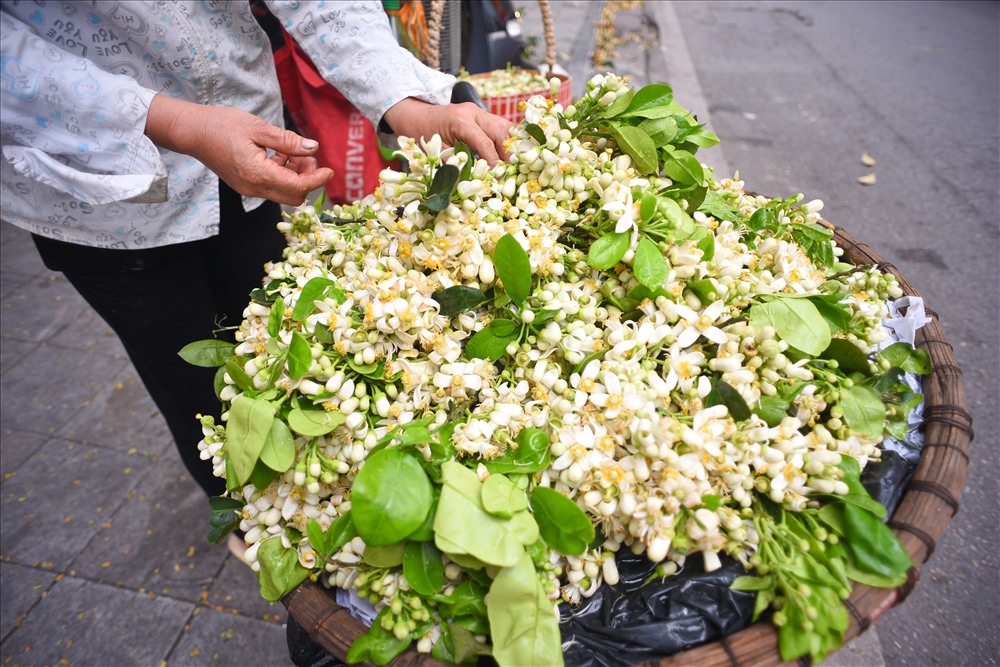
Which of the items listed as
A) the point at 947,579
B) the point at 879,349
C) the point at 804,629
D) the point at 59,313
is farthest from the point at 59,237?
the point at 947,579

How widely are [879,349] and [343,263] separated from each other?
108 cm

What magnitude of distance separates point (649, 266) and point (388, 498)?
56cm

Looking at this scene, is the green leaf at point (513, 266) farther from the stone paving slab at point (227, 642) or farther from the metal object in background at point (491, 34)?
the metal object in background at point (491, 34)

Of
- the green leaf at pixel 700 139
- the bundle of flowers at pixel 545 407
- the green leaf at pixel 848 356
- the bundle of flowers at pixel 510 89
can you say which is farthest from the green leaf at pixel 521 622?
the bundle of flowers at pixel 510 89

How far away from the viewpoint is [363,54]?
1427mm

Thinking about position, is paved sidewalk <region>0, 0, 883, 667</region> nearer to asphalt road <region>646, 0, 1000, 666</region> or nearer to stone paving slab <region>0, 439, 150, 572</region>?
stone paving slab <region>0, 439, 150, 572</region>

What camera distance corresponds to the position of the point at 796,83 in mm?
5117

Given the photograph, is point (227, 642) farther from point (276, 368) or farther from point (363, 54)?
point (363, 54)

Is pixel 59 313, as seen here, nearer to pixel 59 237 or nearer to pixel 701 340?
pixel 59 237

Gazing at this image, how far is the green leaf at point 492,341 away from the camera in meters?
1.01

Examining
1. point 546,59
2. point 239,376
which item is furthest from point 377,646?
point 546,59

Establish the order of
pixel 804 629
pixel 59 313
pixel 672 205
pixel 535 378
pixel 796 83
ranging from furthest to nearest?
pixel 796 83 < pixel 59 313 < pixel 672 205 < pixel 535 378 < pixel 804 629

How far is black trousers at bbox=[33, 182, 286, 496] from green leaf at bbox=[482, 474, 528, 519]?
2.90ft

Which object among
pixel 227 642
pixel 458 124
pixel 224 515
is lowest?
pixel 227 642
